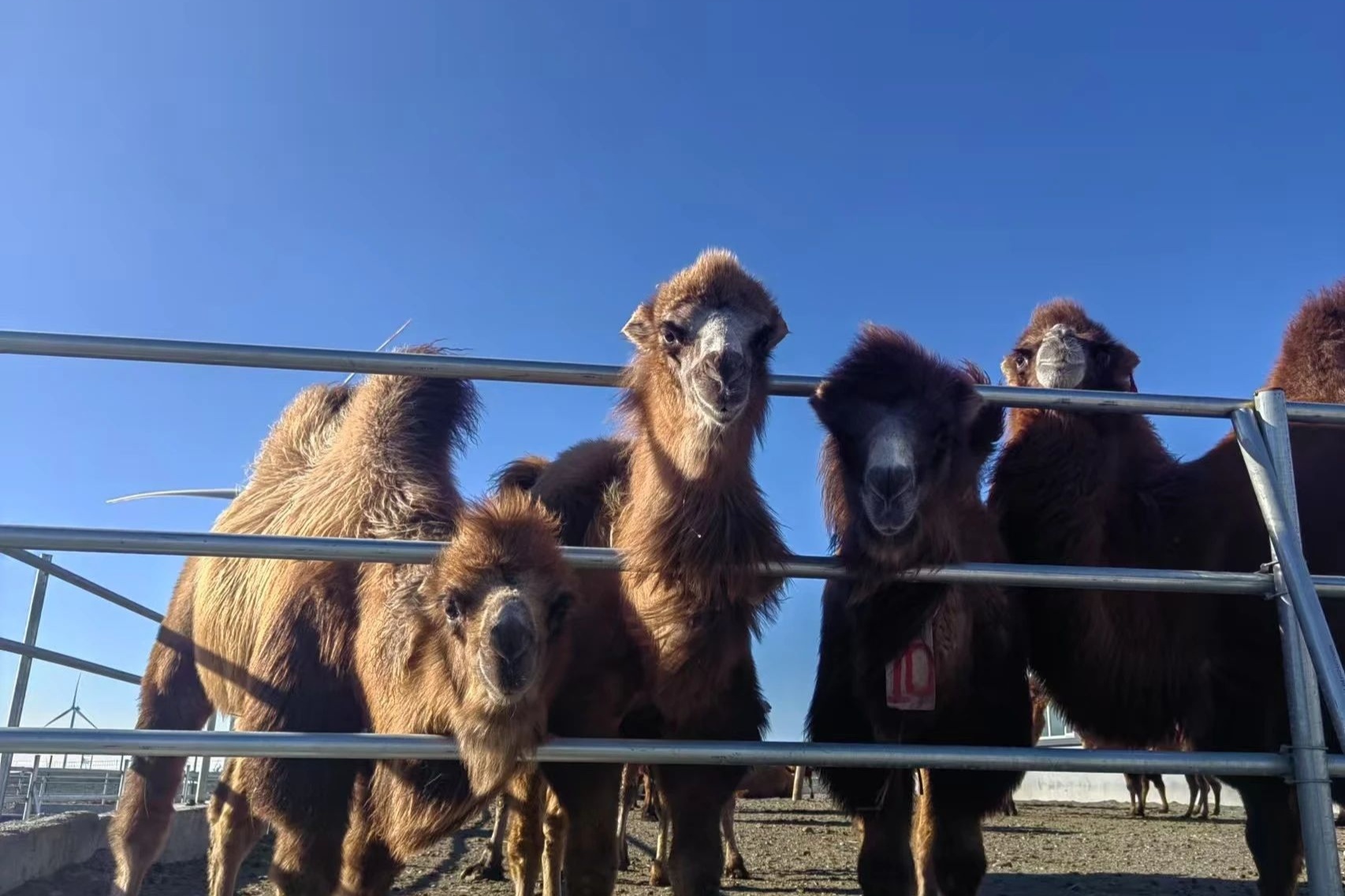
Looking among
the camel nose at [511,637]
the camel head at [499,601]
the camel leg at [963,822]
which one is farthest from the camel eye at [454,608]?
the camel leg at [963,822]

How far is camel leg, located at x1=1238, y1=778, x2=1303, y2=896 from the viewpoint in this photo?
4859mm

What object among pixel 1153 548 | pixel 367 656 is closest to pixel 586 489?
pixel 367 656

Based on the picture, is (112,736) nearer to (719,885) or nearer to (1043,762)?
(719,885)

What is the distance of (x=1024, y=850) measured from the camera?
12461mm

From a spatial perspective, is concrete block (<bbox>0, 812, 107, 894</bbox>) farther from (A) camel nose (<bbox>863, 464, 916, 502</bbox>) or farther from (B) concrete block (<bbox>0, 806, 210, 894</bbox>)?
(A) camel nose (<bbox>863, 464, 916, 502</bbox>)

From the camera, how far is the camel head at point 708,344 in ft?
13.8

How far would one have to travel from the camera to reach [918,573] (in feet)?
13.7

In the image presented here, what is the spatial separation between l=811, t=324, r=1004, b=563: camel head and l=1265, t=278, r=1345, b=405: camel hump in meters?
1.91

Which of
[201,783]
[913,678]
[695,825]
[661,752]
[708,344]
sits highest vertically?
[708,344]

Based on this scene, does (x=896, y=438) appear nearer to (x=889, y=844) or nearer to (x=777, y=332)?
(x=777, y=332)

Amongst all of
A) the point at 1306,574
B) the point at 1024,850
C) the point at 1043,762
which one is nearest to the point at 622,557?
the point at 1043,762

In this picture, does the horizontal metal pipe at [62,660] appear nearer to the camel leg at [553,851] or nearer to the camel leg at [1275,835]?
the camel leg at [553,851]

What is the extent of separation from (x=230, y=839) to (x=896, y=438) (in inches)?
202

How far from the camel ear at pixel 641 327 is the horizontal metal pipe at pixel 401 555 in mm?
1267
